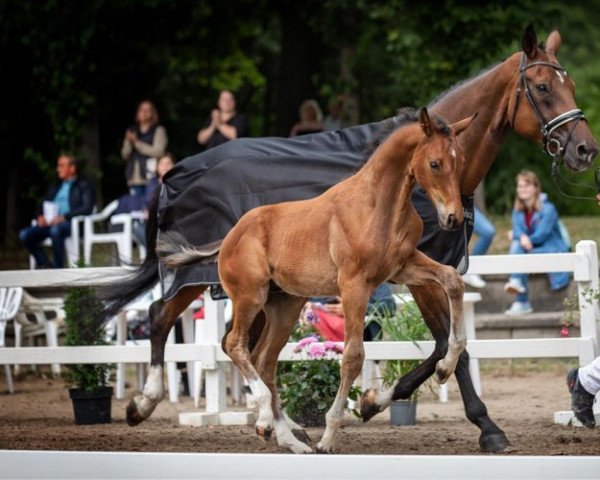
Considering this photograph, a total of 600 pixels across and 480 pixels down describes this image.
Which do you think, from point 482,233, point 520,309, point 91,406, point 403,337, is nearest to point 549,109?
point 403,337

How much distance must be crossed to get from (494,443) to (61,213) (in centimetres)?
801

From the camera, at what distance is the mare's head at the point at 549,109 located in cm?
665

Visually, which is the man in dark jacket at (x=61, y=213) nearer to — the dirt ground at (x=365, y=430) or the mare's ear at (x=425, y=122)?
the dirt ground at (x=365, y=430)

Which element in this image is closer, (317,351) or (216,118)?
(317,351)

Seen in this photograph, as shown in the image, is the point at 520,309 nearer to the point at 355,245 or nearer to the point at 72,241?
the point at 72,241

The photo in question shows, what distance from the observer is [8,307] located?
11.5 metres

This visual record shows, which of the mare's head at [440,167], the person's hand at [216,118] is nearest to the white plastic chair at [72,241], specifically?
the person's hand at [216,118]

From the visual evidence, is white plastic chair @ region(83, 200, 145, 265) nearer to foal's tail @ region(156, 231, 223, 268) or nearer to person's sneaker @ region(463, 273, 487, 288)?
person's sneaker @ region(463, 273, 487, 288)

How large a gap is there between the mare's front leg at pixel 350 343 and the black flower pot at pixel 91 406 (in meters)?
3.11

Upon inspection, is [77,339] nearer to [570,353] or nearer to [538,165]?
[570,353]

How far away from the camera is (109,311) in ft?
26.8

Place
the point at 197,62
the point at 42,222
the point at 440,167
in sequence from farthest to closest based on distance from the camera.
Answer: the point at 197,62 → the point at 42,222 → the point at 440,167

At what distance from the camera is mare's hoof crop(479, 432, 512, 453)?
6.69 m

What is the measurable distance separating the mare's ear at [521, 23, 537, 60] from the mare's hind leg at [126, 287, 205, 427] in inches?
92.2
